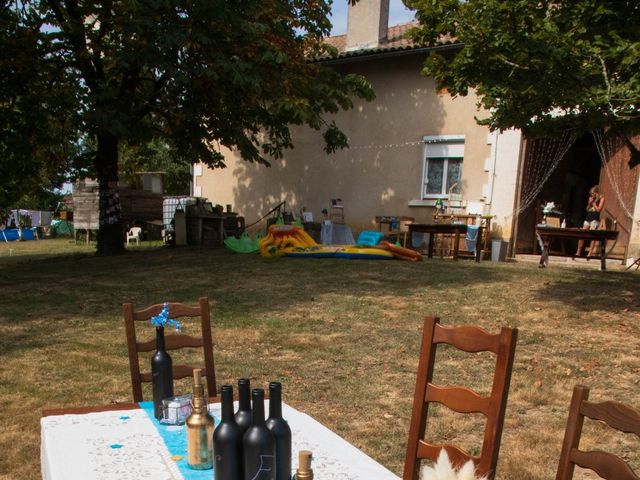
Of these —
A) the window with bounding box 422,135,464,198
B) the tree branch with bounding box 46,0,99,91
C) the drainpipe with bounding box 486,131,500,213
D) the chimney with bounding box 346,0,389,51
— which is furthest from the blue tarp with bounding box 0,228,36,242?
the drainpipe with bounding box 486,131,500,213

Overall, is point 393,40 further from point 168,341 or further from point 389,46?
point 168,341

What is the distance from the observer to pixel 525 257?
43.6ft

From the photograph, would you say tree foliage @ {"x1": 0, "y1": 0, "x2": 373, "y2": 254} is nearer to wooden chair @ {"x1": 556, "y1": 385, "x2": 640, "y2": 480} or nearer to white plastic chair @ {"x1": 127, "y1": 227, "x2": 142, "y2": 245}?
white plastic chair @ {"x1": 127, "y1": 227, "x2": 142, "y2": 245}

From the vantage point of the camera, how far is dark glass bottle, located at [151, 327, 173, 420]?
2.23 meters

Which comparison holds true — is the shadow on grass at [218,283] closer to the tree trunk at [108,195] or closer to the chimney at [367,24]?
the tree trunk at [108,195]

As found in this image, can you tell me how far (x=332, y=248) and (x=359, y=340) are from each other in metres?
6.45

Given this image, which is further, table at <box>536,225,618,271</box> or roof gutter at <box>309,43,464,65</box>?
roof gutter at <box>309,43,464,65</box>

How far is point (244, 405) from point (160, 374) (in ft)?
2.56

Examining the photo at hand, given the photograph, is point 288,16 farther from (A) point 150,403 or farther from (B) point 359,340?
(A) point 150,403

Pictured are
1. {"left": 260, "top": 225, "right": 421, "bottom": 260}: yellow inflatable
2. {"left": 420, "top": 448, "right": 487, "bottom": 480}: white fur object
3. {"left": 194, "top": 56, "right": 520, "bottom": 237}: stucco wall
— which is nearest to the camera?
{"left": 420, "top": 448, "right": 487, "bottom": 480}: white fur object

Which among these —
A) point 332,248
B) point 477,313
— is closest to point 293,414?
point 477,313

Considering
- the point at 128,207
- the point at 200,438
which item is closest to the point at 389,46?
the point at 128,207

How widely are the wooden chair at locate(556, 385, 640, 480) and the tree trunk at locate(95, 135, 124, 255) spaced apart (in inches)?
480

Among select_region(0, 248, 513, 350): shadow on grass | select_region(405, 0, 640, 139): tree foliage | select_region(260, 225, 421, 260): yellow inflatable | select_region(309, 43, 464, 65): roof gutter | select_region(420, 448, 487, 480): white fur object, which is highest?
select_region(309, 43, 464, 65): roof gutter
